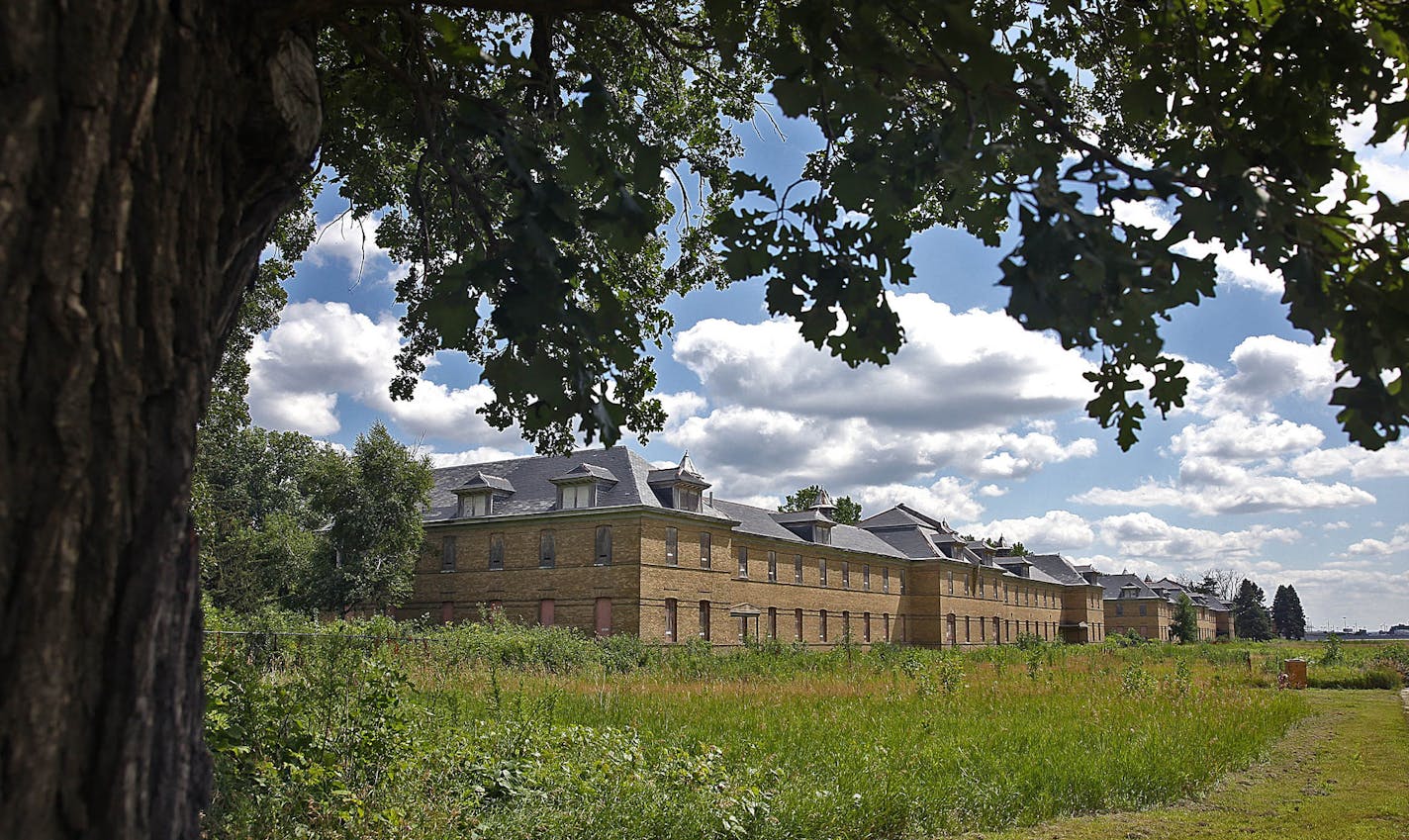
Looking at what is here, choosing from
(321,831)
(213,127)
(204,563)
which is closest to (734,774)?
(321,831)

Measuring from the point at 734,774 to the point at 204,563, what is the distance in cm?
3147

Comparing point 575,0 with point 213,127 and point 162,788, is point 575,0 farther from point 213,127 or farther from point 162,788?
point 162,788

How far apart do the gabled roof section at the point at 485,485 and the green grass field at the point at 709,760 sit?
2421 centimetres

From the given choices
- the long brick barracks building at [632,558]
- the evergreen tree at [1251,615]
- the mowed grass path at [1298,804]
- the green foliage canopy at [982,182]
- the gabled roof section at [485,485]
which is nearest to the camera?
the green foliage canopy at [982,182]

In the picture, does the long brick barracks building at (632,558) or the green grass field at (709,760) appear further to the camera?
the long brick barracks building at (632,558)

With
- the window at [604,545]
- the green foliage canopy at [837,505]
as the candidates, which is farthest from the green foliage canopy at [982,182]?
the green foliage canopy at [837,505]

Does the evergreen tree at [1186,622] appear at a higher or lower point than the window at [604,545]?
lower

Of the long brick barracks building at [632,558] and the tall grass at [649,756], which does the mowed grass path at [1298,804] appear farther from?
the long brick barracks building at [632,558]

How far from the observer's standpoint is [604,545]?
3606 centimetres

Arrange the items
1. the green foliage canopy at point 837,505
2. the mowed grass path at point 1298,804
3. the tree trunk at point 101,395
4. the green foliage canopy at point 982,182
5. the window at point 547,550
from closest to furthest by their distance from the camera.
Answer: the tree trunk at point 101,395, the green foliage canopy at point 982,182, the mowed grass path at point 1298,804, the window at point 547,550, the green foliage canopy at point 837,505

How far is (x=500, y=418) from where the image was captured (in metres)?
5.50

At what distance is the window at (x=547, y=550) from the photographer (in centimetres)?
3706

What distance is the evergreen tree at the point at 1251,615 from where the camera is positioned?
10456cm

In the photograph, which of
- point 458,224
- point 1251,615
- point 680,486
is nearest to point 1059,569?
point 1251,615
